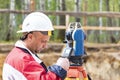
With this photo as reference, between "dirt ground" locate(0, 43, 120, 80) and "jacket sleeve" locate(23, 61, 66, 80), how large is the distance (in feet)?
16.2

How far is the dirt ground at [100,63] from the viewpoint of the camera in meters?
7.16

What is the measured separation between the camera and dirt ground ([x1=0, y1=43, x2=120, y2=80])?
23.5 feet

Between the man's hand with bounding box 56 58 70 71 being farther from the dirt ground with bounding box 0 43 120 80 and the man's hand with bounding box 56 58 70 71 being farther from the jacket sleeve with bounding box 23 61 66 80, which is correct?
the dirt ground with bounding box 0 43 120 80

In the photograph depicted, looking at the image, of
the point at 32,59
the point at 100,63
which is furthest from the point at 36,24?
the point at 100,63

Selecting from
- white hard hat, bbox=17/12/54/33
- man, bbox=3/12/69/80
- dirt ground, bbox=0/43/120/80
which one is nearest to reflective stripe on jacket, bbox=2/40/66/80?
man, bbox=3/12/69/80

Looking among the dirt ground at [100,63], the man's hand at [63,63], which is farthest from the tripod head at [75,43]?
the dirt ground at [100,63]

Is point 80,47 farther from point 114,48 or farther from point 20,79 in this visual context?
point 114,48

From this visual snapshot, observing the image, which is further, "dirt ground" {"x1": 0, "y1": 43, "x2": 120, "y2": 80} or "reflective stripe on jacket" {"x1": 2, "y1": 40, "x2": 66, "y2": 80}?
"dirt ground" {"x1": 0, "y1": 43, "x2": 120, "y2": 80}

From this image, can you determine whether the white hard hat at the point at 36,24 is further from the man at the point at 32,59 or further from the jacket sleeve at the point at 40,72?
the jacket sleeve at the point at 40,72

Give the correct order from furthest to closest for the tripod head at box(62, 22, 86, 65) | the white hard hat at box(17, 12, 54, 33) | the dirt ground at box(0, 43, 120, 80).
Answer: the dirt ground at box(0, 43, 120, 80)
the tripod head at box(62, 22, 86, 65)
the white hard hat at box(17, 12, 54, 33)

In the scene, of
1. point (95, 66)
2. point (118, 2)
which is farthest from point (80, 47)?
point (118, 2)

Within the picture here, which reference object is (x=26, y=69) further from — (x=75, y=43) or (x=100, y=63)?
(x=100, y=63)

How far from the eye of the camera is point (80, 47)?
2.49m

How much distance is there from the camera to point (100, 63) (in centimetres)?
743
